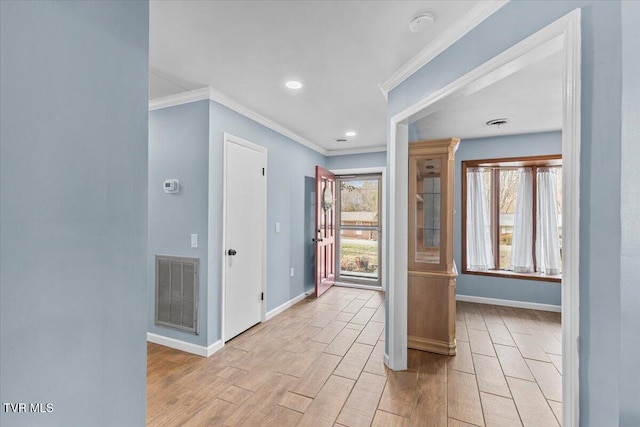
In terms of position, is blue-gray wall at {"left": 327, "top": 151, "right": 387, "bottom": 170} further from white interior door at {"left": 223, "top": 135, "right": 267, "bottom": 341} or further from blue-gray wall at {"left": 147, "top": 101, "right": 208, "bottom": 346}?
blue-gray wall at {"left": 147, "top": 101, "right": 208, "bottom": 346}

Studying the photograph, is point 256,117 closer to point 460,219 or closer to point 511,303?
point 460,219

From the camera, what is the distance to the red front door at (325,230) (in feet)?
15.8

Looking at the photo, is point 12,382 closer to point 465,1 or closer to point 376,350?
point 465,1

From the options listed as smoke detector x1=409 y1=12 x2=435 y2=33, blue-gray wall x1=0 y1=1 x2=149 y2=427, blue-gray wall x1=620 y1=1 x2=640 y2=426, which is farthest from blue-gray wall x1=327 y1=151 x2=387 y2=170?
blue-gray wall x1=0 y1=1 x2=149 y2=427

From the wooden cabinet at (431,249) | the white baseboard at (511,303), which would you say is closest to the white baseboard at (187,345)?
the wooden cabinet at (431,249)

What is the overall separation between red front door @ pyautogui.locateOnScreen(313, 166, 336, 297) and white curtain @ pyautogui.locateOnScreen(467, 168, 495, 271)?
234 centimetres

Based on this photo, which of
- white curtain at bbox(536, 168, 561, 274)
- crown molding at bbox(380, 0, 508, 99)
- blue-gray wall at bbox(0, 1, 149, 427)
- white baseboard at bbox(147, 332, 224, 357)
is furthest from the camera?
white curtain at bbox(536, 168, 561, 274)

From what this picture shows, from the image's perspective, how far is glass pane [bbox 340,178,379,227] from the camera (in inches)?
219

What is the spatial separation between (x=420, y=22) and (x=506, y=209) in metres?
3.83

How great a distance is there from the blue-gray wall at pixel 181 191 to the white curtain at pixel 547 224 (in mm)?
4663

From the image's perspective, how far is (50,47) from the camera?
2.75 feet

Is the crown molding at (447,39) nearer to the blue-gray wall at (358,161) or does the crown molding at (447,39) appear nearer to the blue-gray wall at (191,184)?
the blue-gray wall at (191,184)

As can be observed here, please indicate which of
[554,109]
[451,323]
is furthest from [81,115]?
[554,109]

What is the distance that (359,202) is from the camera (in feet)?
18.6
